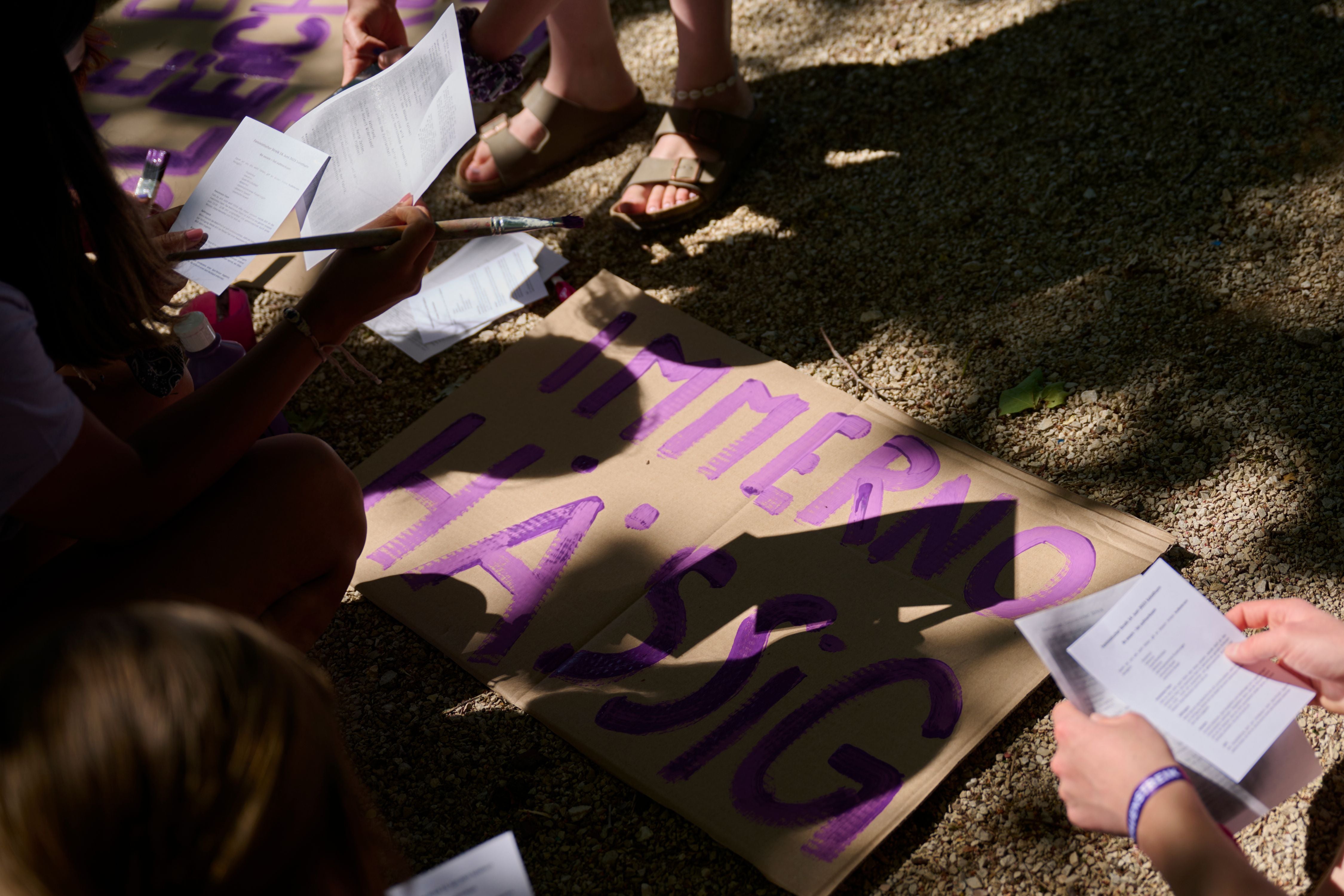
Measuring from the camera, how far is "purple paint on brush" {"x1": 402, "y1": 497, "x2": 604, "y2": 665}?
1.59 metres

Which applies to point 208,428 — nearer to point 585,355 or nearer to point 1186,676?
point 585,355

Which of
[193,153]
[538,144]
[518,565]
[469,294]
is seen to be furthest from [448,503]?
[193,153]

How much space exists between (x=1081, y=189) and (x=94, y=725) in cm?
202

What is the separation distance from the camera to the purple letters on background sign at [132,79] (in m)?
2.82

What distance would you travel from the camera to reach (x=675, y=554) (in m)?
1.64

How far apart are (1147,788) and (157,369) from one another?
4.68ft

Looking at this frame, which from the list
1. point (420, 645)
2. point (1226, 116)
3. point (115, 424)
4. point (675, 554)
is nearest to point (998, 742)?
point (675, 554)

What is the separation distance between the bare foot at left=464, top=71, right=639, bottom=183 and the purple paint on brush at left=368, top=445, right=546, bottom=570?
884 millimetres

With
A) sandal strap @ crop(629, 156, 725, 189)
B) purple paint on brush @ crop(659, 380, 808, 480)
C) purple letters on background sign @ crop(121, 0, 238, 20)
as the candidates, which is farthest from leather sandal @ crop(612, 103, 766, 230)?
purple letters on background sign @ crop(121, 0, 238, 20)

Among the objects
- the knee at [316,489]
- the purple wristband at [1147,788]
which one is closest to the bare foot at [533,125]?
the knee at [316,489]

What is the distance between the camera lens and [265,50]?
2840mm

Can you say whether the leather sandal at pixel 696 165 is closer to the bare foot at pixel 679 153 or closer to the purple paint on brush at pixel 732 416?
the bare foot at pixel 679 153

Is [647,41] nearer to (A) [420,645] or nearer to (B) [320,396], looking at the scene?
(B) [320,396]

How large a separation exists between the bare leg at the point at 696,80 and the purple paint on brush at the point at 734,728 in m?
1.18
